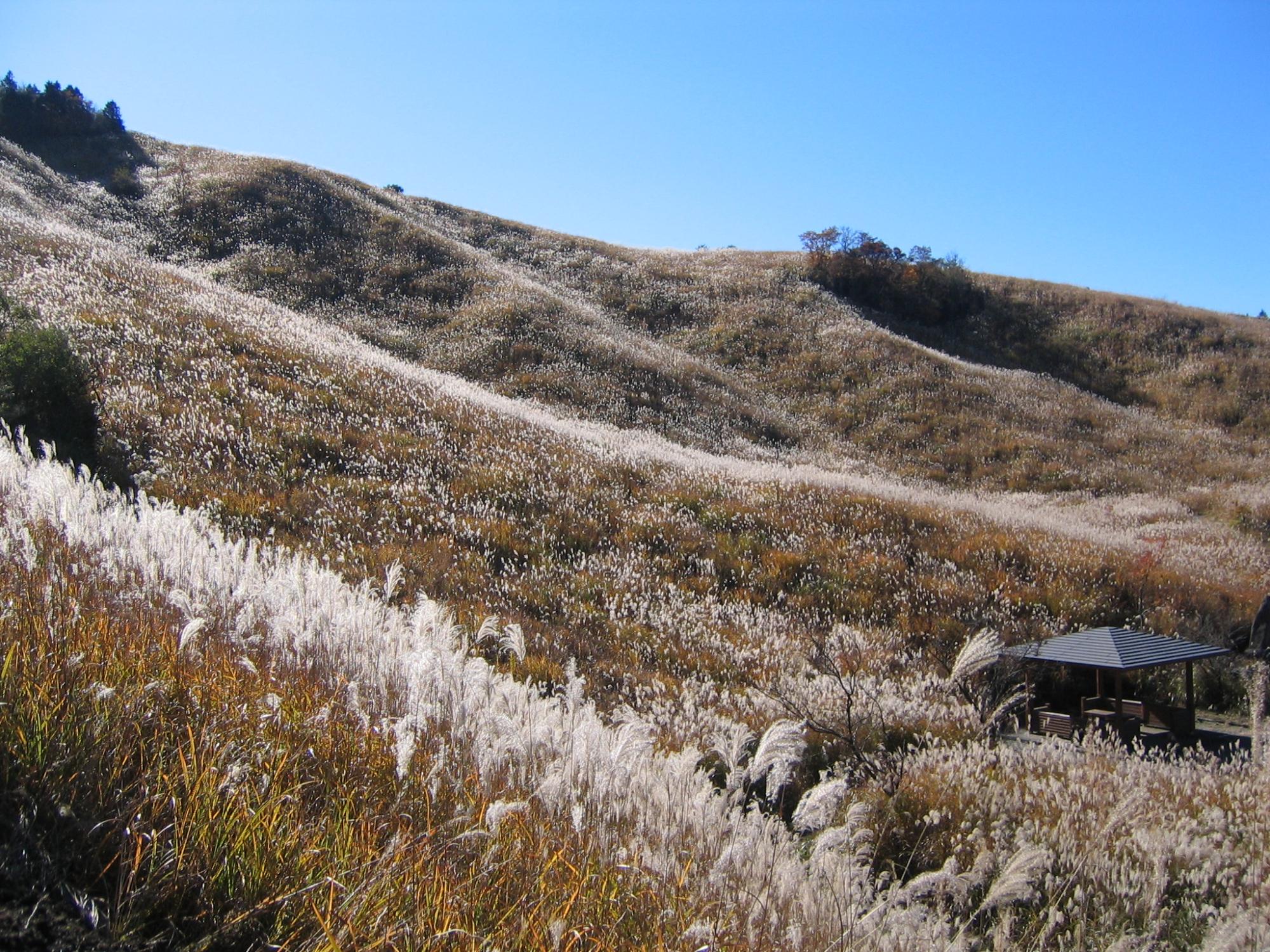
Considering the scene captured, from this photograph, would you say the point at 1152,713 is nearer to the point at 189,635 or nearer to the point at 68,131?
the point at 189,635

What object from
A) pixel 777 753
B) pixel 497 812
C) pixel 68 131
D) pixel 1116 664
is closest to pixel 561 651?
pixel 777 753

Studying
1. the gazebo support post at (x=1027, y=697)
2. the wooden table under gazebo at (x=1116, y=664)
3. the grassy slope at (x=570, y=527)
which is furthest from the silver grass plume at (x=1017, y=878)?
the wooden table under gazebo at (x=1116, y=664)

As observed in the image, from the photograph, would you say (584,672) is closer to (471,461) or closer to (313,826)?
(313,826)

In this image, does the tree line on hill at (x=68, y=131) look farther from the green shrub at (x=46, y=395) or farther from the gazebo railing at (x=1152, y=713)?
the gazebo railing at (x=1152, y=713)

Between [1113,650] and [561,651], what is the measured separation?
602cm

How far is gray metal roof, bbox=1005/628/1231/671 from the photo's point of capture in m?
8.19

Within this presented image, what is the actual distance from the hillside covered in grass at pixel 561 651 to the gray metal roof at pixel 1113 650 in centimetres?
81

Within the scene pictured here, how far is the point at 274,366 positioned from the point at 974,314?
3887 centimetres

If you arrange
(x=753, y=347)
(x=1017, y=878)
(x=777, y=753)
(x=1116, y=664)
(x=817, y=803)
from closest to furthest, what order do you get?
→ (x=1017, y=878) < (x=817, y=803) < (x=777, y=753) < (x=1116, y=664) < (x=753, y=347)

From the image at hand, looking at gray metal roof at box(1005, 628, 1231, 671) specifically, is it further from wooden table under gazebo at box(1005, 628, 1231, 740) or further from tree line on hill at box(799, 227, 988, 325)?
tree line on hill at box(799, 227, 988, 325)

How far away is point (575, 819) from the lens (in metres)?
2.64

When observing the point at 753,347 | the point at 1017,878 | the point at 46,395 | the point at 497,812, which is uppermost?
the point at 753,347

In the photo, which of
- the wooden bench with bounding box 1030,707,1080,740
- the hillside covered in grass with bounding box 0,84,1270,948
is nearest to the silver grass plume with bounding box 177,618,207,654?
the hillside covered in grass with bounding box 0,84,1270,948

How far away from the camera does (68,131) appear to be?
45719mm
